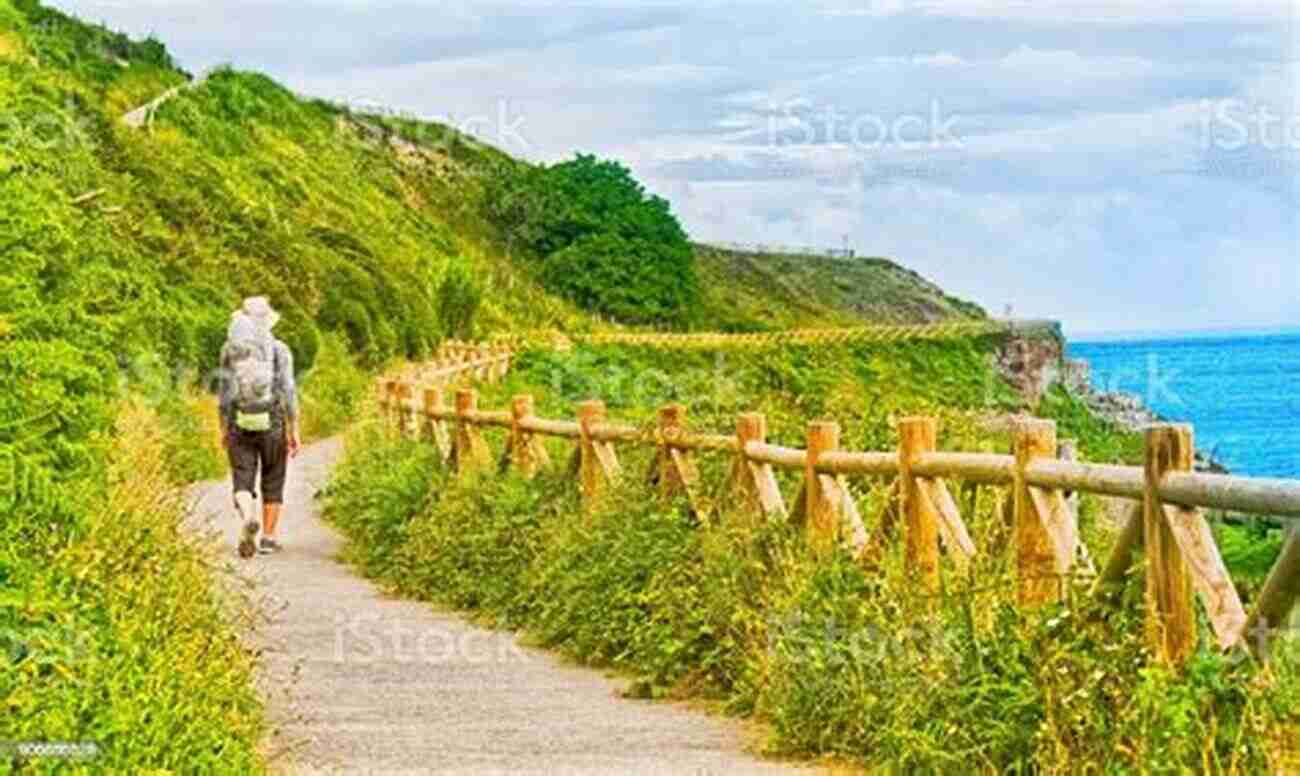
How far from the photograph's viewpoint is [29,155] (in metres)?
11.2

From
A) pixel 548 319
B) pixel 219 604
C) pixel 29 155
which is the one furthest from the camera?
pixel 548 319

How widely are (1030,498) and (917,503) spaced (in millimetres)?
1476

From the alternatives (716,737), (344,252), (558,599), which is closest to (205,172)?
(344,252)

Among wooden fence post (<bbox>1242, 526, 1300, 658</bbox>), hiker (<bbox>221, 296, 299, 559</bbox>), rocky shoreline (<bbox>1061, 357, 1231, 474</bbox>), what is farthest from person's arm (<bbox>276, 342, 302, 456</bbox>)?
rocky shoreline (<bbox>1061, 357, 1231, 474</bbox>)

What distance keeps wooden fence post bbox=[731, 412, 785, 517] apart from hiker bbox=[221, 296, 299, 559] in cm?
694

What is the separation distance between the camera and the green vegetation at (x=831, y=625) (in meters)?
8.54

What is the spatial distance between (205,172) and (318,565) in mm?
47412

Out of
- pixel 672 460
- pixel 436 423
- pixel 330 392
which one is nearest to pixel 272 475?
pixel 436 423

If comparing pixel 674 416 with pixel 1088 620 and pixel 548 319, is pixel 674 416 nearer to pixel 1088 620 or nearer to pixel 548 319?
pixel 1088 620

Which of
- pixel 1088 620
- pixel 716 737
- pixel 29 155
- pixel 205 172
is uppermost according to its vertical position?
pixel 205 172

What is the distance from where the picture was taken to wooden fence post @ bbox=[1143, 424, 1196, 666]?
9.05 metres

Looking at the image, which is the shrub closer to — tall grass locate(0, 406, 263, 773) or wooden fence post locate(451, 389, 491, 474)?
wooden fence post locate(451, 389, 491, 474)

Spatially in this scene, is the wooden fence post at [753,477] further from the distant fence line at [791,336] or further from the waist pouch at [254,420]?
the distant fence line at [791,336]

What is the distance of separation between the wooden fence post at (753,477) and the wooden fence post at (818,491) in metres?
0.63
